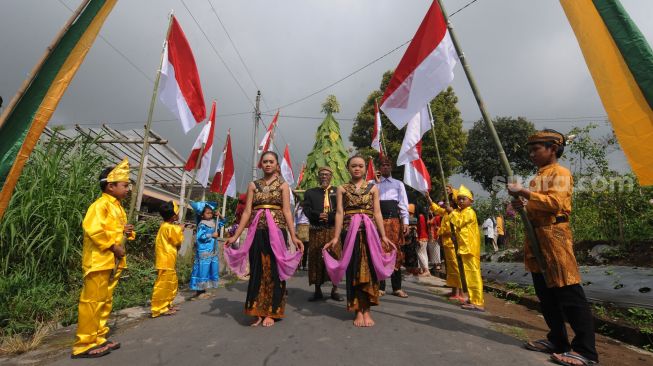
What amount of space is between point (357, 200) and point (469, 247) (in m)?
1.93

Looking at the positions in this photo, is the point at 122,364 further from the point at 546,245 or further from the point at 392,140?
the point at 392,140

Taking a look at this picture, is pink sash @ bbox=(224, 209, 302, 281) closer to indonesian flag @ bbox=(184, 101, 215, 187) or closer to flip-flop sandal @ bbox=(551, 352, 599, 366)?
flip-flop sandal @ bbox=(551, 352, 599, 366)

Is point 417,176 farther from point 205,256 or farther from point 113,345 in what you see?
point 113,345

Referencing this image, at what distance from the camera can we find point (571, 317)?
9.60 feet

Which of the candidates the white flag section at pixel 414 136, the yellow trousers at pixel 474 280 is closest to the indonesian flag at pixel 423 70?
the white flag section at pixel 414 136

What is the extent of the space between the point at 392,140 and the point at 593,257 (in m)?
16.0

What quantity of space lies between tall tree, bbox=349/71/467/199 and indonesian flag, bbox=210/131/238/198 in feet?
42.2

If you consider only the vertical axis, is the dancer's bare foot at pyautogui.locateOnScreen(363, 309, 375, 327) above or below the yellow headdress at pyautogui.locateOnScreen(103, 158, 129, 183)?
below

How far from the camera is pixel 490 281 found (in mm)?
7941

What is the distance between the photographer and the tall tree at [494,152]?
27.6m

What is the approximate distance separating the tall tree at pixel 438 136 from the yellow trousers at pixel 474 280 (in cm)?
1596

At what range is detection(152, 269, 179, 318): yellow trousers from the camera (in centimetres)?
462

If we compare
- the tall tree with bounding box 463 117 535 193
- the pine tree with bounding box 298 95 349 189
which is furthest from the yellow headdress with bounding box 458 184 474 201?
the tall tree with bounding box 463 117 535 193

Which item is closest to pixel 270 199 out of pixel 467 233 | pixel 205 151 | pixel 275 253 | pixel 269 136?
pixel 275 253
